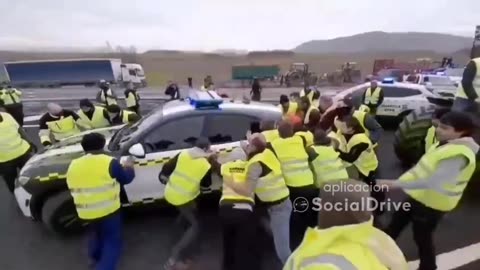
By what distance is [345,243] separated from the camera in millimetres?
2061

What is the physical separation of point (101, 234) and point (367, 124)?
12.3 feet

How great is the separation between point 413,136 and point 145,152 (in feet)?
15.7

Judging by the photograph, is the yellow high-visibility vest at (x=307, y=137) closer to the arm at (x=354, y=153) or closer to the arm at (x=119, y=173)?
the arm at (x=354, y=153)

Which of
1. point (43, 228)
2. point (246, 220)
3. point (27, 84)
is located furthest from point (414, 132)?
point (27, 84)

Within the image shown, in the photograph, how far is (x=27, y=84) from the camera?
30.3m

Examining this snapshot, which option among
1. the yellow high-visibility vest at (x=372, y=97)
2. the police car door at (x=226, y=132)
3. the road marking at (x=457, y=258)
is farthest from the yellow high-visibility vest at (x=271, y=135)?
the yellow high-visibility vest at (x=372, y=97)

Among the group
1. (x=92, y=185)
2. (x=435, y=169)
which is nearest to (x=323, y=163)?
(x=435, y=169)

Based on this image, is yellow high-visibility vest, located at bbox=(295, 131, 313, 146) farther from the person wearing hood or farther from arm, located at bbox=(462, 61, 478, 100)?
the person wearing hood

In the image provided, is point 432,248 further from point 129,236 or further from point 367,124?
point 129,236

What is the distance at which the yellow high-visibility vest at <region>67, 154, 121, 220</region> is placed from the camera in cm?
420

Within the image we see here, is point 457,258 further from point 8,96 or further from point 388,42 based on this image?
point 388,42

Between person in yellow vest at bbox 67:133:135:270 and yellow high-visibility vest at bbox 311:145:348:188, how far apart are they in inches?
79.1

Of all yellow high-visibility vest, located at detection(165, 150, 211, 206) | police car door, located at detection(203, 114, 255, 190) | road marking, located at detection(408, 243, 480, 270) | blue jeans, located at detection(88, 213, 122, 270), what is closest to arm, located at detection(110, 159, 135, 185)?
blue jeans, located at detection(88, 213, 122, 270)

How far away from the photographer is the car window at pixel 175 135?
221 inches
